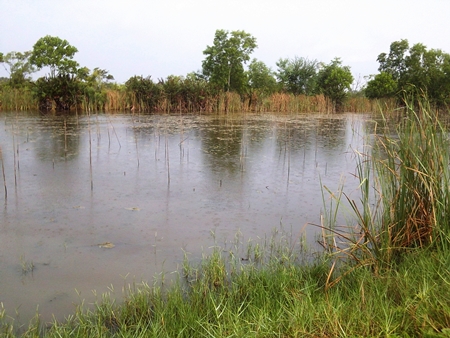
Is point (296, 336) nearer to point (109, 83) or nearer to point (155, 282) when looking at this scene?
point (155, 282)

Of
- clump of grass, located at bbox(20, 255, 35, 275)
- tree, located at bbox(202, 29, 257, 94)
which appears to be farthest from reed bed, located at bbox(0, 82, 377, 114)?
clump of grass, located at bbox(20, 255, 35, 275)

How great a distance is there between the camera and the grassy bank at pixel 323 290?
1683 millimetres

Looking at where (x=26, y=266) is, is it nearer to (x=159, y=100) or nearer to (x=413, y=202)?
(x=413, y=202)

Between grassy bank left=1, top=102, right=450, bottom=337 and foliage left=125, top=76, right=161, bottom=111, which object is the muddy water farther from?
foliage left=125, top=76, right=161, bottom=111

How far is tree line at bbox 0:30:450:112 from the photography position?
51.4ft

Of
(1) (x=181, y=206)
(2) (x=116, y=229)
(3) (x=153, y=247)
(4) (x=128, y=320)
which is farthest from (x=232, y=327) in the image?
(1) (x=181, y=206)

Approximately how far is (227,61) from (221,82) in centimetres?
122

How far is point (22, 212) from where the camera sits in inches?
142

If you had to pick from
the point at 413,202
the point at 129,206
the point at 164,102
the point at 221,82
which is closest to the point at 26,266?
the point at 129,206

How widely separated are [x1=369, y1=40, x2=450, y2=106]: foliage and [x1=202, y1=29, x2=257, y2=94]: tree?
7044 mm

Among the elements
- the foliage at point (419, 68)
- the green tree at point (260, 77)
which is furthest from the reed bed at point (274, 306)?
the green tree at point (260, 77)

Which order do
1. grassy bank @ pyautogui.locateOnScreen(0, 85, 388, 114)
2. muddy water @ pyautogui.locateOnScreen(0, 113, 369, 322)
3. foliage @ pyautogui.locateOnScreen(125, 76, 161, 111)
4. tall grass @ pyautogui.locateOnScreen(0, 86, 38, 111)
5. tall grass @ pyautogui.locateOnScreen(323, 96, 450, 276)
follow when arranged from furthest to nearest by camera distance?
foliage @ pyautogui.locateOnScreen(125, 76, 161, 111), grassy bank @ pyautogui.locateOnScreen(0, 85, 388, 114), tall grass @ pyautogui.locateOnScreen(0, 86, 38, 111), muddy water @ pyautogui.locateOnScreen(0, 113, 369, 322), tall grass @ pyautogui.locateOnScreen(323, 96, 450, 276)

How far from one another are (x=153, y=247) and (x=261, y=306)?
3.88 feet

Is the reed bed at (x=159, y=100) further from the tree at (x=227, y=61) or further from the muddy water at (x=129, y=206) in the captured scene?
the muddy water at (x=129, y=206)
